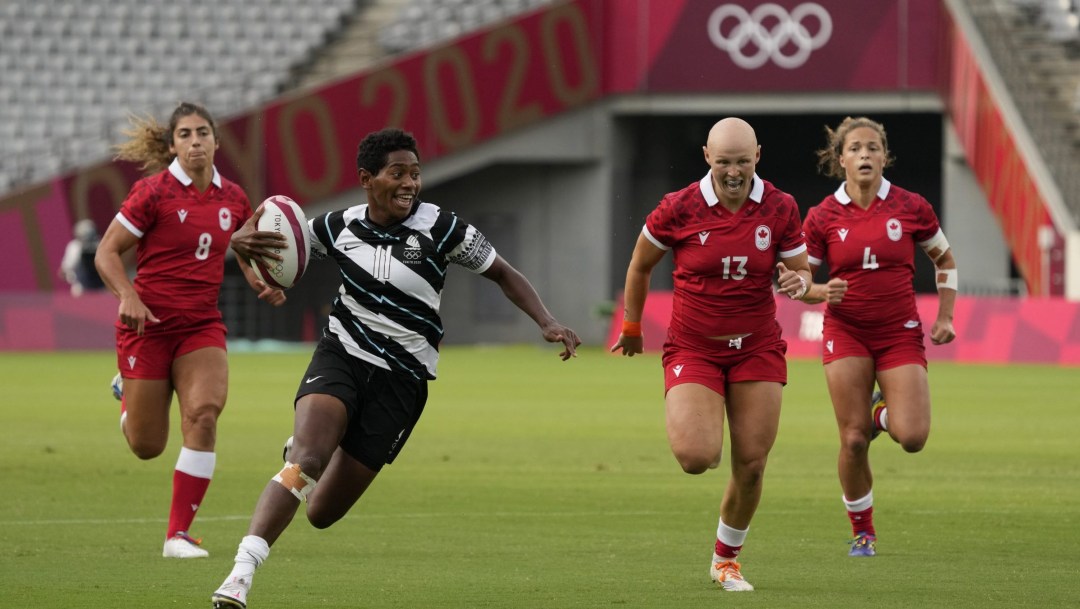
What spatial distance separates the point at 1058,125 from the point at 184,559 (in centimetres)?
2943

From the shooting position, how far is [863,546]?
34.8 ft

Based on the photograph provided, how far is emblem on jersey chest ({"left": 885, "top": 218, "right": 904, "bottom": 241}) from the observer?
11133mm

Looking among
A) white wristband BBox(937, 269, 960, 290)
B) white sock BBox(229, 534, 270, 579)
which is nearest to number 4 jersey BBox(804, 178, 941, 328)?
white wristband BBox(937, 269, 960, 290)

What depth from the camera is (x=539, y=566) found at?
10.1 m

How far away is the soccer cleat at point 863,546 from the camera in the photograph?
34.7ft

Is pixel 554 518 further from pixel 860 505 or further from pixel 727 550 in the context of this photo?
pixel 727 550

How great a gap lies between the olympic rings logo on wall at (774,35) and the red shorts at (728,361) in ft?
101

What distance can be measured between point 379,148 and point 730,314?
2.01 metres

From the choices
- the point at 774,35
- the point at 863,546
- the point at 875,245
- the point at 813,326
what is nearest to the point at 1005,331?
the point at 813,326

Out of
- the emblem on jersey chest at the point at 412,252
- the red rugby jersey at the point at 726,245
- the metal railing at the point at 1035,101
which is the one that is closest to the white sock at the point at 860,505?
the red rugby jersey at the point at 726,245

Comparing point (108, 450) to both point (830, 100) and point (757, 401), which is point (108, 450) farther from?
point (830, 100)

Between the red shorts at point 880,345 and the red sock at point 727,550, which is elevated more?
the red shorts at point 880,345

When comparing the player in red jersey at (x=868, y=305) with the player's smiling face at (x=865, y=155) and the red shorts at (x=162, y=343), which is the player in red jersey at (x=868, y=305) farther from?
the red shorts at (x=162, y=343)

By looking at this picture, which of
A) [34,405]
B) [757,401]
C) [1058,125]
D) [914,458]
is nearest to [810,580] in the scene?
[757,401]
